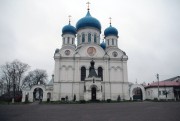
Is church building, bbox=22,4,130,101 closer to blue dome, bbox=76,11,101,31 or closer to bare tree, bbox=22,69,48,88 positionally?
blue dome, bbox=76,11,101,31

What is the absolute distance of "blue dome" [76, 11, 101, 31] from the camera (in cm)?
4069

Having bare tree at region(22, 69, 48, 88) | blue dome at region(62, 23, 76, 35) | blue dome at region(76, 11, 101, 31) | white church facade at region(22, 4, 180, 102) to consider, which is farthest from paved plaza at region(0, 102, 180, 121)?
bare tree at region(22, 69, 48, 88)

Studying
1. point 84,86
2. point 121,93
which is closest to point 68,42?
point 84,86

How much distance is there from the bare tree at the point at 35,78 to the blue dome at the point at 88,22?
2302 cm

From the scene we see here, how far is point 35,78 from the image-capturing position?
2136 inches

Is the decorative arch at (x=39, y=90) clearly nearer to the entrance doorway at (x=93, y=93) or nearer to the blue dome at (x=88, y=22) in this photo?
the entrance doorway at (x=93, y=93)

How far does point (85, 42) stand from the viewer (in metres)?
41.1

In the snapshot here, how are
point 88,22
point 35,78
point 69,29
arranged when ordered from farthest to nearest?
point 35,78 < point 69,29 < point 88,22

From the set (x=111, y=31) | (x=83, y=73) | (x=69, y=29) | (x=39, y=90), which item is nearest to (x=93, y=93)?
(x=83, y=73)

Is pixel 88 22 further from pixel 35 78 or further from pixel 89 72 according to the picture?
pixel 35 78

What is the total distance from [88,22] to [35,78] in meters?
27.1

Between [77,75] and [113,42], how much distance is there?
13.1 metres

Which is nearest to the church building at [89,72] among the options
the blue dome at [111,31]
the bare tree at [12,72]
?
the blue dome at [111,31]

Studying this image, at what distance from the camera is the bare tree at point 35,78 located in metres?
52.2
